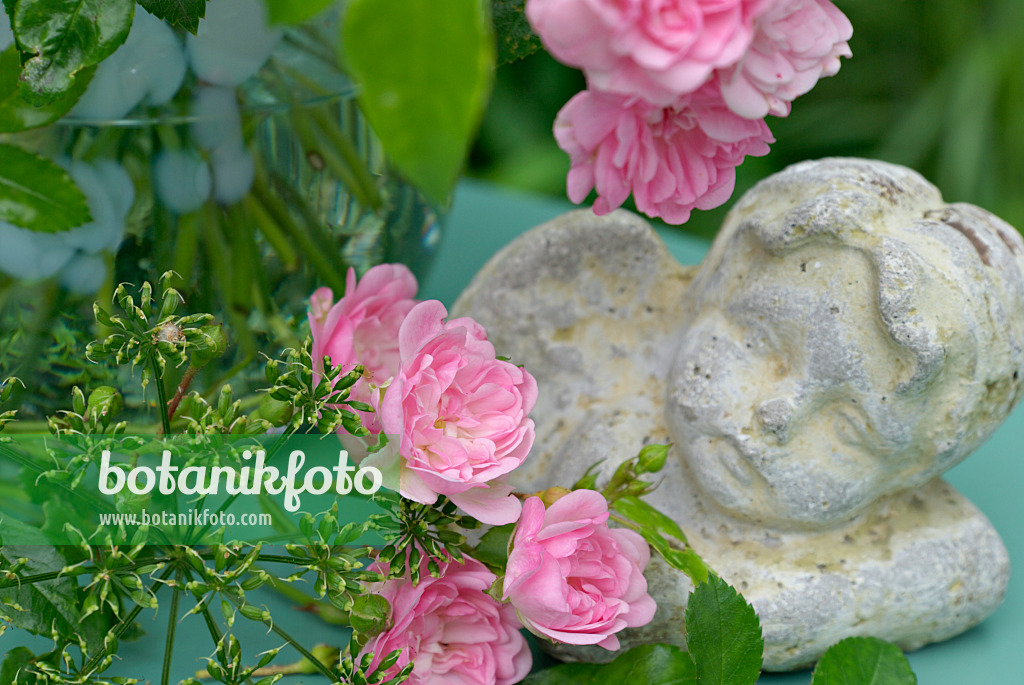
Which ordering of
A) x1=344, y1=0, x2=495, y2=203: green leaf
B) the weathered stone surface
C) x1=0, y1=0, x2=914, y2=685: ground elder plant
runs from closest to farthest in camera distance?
Result: x1=344, y1=0, x2=495, y2=203: green leaf < x1=0, y1=0, x2=914, y2=685: ground elder plant < the weathered stone surface

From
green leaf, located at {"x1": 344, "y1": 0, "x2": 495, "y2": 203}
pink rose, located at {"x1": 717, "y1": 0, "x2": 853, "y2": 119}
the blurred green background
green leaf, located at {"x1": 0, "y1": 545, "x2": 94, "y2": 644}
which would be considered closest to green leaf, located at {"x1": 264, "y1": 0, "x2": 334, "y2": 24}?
green leaf, located at {"x1": 344, "y1": 0, "x2": 495, "y2": 203}

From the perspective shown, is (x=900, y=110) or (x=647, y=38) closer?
(x=647, y=38)

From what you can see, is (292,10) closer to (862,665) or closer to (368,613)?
(368,613)

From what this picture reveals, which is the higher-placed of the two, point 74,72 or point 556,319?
point 74,72

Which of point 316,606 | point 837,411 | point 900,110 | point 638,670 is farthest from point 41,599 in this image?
point 900,110

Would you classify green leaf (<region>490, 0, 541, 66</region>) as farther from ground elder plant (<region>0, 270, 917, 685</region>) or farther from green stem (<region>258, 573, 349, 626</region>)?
green stem (<region>258, 573, 349, 626</region>)

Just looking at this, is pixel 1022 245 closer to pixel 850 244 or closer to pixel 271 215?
pixel 850 244

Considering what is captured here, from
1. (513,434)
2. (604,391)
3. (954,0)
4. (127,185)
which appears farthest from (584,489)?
(954,0)
